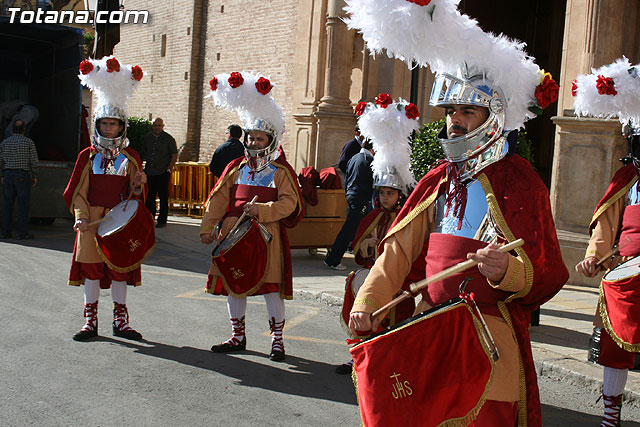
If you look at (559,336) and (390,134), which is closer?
(390,134)

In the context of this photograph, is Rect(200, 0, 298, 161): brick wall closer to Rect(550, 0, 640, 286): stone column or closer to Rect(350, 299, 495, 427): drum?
Rect(550, 0, 640, 286): stone column

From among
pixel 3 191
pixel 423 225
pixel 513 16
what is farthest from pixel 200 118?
pixel 423 225

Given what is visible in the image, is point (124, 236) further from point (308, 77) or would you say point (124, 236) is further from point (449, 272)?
point (308, 77)

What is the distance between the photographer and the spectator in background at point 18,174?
12.4m

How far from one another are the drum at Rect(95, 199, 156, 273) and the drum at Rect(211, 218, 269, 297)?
830mm

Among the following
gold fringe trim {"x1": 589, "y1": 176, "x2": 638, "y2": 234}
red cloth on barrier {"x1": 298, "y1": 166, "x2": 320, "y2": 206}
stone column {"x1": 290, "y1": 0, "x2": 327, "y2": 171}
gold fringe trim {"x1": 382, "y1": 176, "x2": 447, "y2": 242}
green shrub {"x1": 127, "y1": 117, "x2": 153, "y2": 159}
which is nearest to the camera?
gold fringe trim {"x1": 382, "y1": 176, "x2": 447, "y2": 242}

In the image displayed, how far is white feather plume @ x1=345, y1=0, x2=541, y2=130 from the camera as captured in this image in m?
3.18

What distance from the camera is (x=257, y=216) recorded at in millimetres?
6141

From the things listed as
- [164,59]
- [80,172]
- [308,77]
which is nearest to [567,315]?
[80,172]

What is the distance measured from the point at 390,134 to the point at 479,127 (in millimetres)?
2560

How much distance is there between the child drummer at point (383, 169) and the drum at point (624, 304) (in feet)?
5.74

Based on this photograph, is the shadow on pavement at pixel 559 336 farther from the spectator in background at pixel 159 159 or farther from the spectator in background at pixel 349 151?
the spectator in background at pixel 159 159

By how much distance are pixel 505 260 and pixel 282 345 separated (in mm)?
3566

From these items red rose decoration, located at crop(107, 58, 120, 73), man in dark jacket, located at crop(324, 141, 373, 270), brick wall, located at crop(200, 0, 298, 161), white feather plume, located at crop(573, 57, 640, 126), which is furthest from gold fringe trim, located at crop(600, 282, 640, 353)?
brick wall, located at crop(200, 0, 298, 161)
